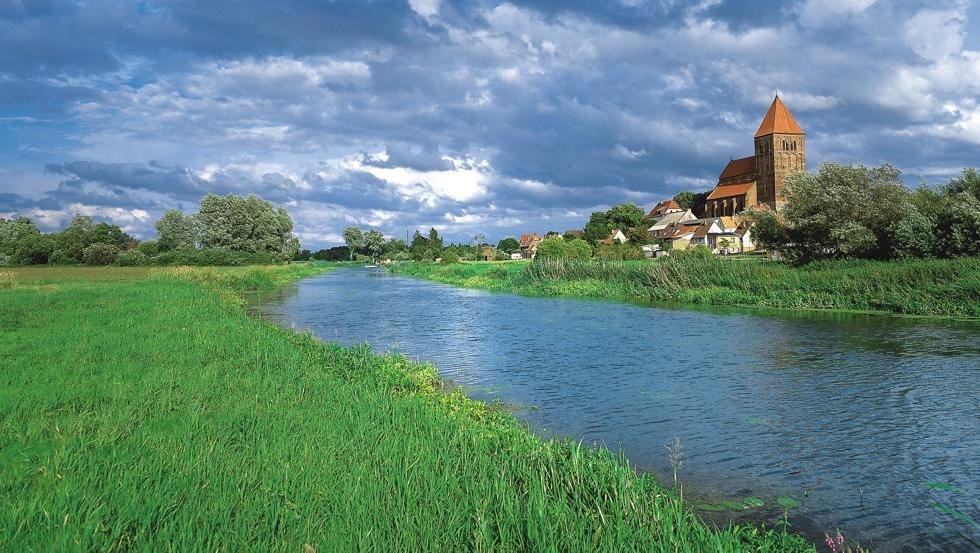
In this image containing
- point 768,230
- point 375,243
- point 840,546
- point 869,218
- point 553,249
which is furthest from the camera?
point 375,243

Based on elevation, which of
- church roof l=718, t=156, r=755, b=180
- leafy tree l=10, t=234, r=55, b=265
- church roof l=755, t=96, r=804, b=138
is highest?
church roof l=755, t=96, r=804, b=138

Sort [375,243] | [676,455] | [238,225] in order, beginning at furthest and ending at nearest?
[375,243], [238,225], [676,455]

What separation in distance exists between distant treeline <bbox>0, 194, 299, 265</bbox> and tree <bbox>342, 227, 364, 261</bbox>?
266ft

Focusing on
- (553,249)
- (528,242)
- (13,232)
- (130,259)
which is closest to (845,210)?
(553,249)

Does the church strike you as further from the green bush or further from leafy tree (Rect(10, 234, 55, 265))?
leafy tree (Rect(10, 234, 55, 265))

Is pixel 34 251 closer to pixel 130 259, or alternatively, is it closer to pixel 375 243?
pixel 130 259

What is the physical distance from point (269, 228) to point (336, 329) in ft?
223

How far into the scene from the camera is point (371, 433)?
7.16m

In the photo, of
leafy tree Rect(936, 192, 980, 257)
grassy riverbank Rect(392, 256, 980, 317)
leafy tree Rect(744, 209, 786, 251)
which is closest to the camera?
grassy riverbank Rect(392, 256, 980, 317)

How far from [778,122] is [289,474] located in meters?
135

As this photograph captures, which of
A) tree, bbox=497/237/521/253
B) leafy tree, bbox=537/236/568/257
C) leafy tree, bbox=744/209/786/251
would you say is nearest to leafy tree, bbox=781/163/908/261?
leafy tree, bbox=744/209/786/251

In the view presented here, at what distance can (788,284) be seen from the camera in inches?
1266


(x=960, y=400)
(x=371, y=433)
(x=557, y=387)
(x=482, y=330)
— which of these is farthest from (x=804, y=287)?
(x=371, y=433)

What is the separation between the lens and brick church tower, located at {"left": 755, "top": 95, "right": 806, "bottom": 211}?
12150 cm
